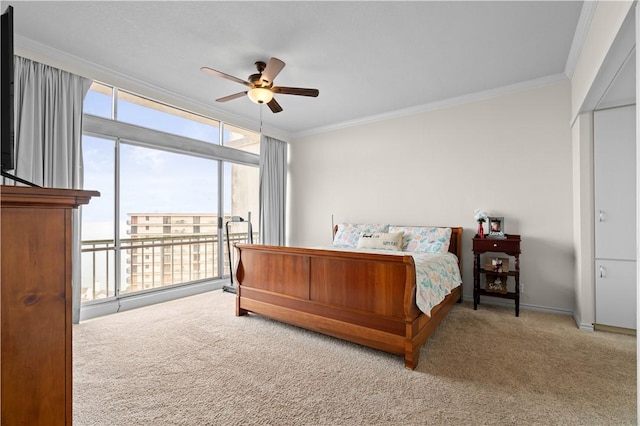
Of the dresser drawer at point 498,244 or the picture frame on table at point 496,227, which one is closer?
the dresser drawer at point 498,244

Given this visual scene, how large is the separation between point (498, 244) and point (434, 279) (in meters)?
1.26

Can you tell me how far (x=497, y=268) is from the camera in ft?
11.4

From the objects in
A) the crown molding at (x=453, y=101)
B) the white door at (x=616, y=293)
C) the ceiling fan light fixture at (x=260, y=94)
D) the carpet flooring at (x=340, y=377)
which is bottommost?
the carpet flooring at (x=340, y=377)

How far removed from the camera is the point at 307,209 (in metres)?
5.58

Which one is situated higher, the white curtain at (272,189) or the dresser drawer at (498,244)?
the white curtain at (272,189)

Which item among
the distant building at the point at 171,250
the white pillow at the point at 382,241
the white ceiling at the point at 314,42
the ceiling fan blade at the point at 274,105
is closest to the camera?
the white ceiling at the point at 314,42

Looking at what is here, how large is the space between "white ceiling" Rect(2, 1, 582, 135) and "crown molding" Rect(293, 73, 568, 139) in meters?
0.07

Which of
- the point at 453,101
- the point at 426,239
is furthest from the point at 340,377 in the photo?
the point at 453,101

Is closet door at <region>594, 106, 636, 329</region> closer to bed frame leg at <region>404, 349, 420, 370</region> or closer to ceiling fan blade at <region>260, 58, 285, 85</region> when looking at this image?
bed frame leg at <region>404, 349, 420, 370</region>

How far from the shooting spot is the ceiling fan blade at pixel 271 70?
257 cm

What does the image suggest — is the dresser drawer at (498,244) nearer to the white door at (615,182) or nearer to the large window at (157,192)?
the white door at (615,182)

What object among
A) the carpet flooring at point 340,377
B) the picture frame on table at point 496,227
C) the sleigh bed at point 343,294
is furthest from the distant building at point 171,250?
the picture frame on table at point 496,227

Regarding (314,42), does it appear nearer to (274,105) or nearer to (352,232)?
→ (274,105)

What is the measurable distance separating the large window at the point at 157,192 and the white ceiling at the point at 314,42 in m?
0.48
